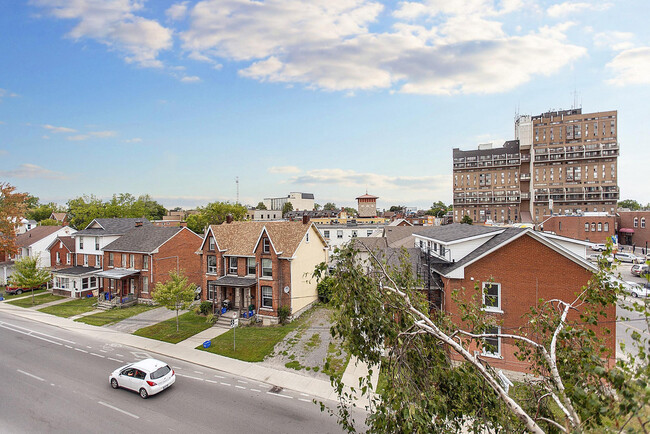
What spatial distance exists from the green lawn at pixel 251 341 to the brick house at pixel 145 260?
43.3ft

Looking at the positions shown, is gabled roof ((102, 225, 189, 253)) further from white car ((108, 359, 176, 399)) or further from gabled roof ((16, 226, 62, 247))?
gabled roof ((16, 226, 62, 247))

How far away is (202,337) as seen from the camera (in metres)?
24.7

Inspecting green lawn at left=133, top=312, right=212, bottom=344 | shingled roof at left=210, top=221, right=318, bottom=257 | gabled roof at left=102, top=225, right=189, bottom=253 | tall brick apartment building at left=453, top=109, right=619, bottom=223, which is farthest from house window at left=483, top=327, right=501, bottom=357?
tall brick apartment building at left=453, top=109, right=619, bottom=223

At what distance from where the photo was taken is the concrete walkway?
23.3 m

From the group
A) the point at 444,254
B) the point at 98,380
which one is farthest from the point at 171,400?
the point at 444,254

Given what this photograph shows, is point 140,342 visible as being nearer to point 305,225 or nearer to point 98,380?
point 98,380

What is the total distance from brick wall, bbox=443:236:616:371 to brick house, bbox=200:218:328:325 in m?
14.8

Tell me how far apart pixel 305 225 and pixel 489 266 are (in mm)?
17134

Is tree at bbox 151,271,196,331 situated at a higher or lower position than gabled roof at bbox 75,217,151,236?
lower

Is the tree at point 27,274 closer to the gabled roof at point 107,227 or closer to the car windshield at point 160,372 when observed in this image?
the gabled roof at point 107,227

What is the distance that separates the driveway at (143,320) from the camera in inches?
1057

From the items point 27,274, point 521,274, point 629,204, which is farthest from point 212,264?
point 629,204

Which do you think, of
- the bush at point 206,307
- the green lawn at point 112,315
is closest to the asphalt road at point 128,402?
the green lawn at point 112,315

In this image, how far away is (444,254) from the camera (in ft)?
74.9
